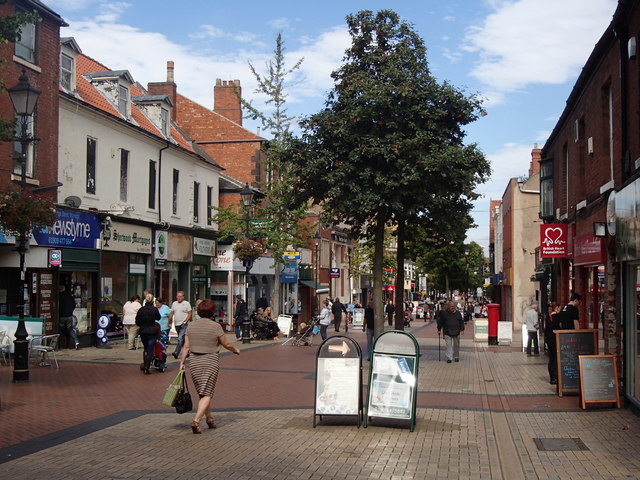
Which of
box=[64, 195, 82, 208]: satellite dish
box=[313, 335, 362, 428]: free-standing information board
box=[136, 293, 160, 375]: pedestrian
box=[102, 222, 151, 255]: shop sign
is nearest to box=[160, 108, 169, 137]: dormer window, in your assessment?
box=[102, 222, 151, 255]: shop sign

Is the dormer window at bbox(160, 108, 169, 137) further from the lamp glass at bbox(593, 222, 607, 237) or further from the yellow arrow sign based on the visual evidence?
the yellow arrow sign

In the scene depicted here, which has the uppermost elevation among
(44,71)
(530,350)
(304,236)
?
(44,71)

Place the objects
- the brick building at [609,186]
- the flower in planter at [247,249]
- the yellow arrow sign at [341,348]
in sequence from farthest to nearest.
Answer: the flower in planter at [247,249]
the brick building at [609,186]
the yellow arrow sign at [341,348]

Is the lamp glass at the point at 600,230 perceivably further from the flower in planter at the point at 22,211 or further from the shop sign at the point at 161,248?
the shop sign at the point at 161,248

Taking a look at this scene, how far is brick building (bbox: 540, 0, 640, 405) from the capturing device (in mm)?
11469

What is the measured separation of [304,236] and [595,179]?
2055cm

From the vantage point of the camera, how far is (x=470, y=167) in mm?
18062

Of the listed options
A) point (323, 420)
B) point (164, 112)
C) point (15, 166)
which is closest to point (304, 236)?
point (164, 112)

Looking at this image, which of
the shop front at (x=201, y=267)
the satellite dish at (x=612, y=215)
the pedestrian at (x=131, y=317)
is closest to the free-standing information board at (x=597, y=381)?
the satellite dish at (x=612, y=215)

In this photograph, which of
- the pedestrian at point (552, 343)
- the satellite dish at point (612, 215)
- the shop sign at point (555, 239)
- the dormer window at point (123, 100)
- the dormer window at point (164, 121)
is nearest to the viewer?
the satellite dish at point (612, 215)

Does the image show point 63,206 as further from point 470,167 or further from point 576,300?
point 576,300

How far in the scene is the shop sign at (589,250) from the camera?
534 inches

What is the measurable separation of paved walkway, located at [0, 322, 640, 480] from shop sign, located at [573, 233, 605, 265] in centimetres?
263

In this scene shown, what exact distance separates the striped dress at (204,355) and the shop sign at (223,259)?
85.6 feet
